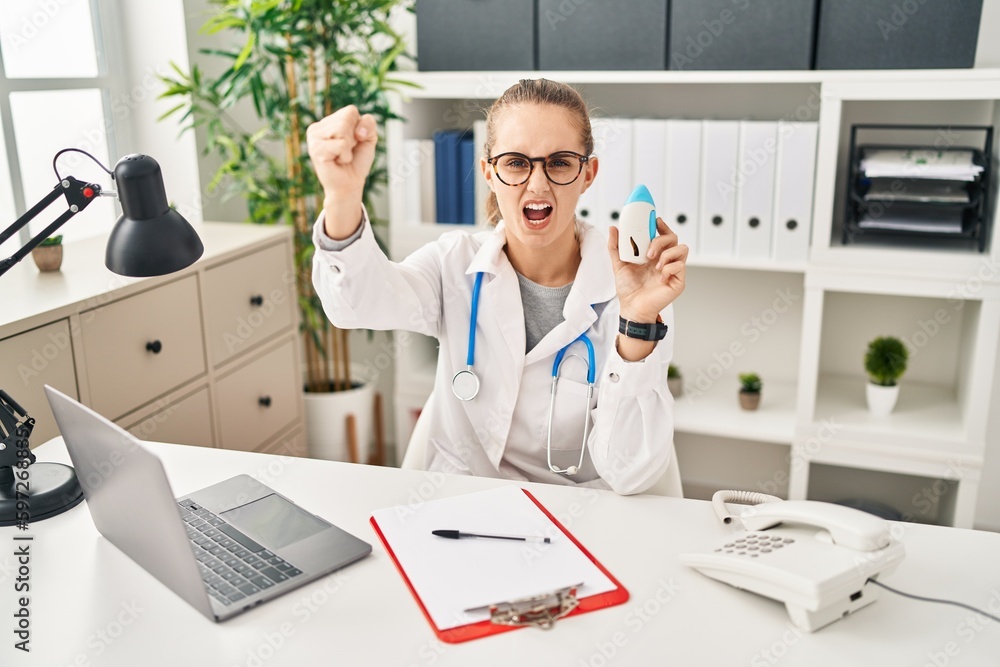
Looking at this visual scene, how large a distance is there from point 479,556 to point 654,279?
52cm

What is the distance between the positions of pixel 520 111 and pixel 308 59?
134 cm

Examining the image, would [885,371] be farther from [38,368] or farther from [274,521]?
[38,368]

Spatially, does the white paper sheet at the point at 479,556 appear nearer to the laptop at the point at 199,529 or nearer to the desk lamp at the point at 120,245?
the laptop at the point at 199,529

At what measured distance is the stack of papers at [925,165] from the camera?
2.28 m

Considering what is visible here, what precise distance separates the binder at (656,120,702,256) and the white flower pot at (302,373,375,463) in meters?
1.20

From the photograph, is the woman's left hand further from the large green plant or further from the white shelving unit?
the large green plant

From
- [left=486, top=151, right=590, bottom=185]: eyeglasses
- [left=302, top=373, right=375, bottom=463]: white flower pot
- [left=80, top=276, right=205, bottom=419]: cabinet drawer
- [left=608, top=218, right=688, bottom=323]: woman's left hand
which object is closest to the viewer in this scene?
[left=608, top=218, right=688, bottom=323]: woman's left hand

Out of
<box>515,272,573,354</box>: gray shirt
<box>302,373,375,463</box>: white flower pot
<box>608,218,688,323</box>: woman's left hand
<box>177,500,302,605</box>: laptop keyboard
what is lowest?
<box>302,373,375,463</box>: white flower pot

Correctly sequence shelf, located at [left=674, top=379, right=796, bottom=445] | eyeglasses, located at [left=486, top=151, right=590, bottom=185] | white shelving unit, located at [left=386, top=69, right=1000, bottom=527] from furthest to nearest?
shelf, located at [left=674, top=379, right=796, bottom=445], white shelving unit, located at [left=386, top=69, right=1000, bottom=527], eyeglasses, located at [left=486, top=151, right=590, bottom=185]

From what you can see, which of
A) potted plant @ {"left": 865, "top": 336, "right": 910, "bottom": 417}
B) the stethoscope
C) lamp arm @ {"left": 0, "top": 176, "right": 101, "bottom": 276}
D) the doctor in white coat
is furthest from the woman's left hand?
potted plant @ {"left": 865, "top": 336, "right": 910, "bottom": 417}

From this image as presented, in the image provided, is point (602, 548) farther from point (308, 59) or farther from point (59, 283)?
point (308, 59)

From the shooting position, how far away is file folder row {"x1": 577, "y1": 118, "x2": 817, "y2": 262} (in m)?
2.43

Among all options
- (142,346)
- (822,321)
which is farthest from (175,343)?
(822,321)

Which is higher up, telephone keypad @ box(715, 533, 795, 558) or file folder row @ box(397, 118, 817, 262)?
file folder row @ box(397, 118, 817, 262)
